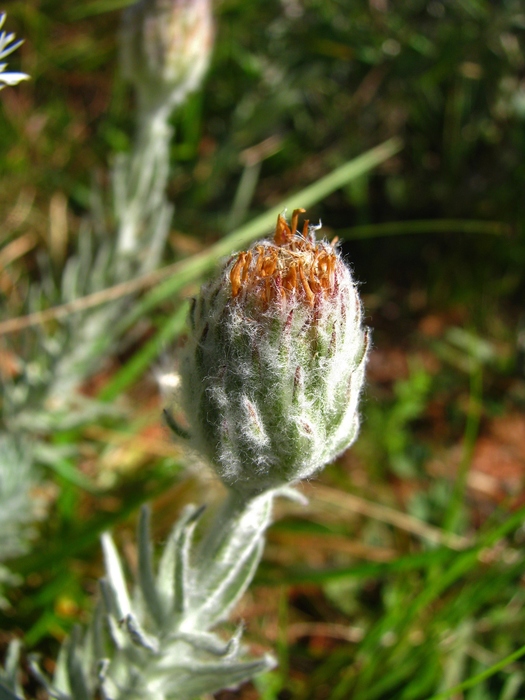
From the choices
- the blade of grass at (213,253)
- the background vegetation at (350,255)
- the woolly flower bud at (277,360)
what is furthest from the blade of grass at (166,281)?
the woolly flower bud at (277,360)

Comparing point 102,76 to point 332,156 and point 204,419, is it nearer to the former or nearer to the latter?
point 332,156

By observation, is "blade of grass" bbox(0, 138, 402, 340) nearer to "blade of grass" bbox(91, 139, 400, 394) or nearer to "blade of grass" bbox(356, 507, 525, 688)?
"blade of grass" bbox(91, 139, 400, 394)

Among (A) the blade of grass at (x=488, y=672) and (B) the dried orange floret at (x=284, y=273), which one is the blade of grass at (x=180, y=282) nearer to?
(B) the dried orange floret at (x=284, y=273)

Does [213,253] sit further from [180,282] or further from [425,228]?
[425,228]

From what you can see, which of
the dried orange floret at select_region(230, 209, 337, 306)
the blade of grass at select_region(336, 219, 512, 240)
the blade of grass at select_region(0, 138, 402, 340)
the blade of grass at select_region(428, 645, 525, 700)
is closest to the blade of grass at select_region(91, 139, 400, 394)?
the blade of grass at select_region(0, 138, 402, 340)

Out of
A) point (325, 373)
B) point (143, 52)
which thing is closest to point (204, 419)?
point (325, 373)

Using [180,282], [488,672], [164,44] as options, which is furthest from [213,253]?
[488,672]
